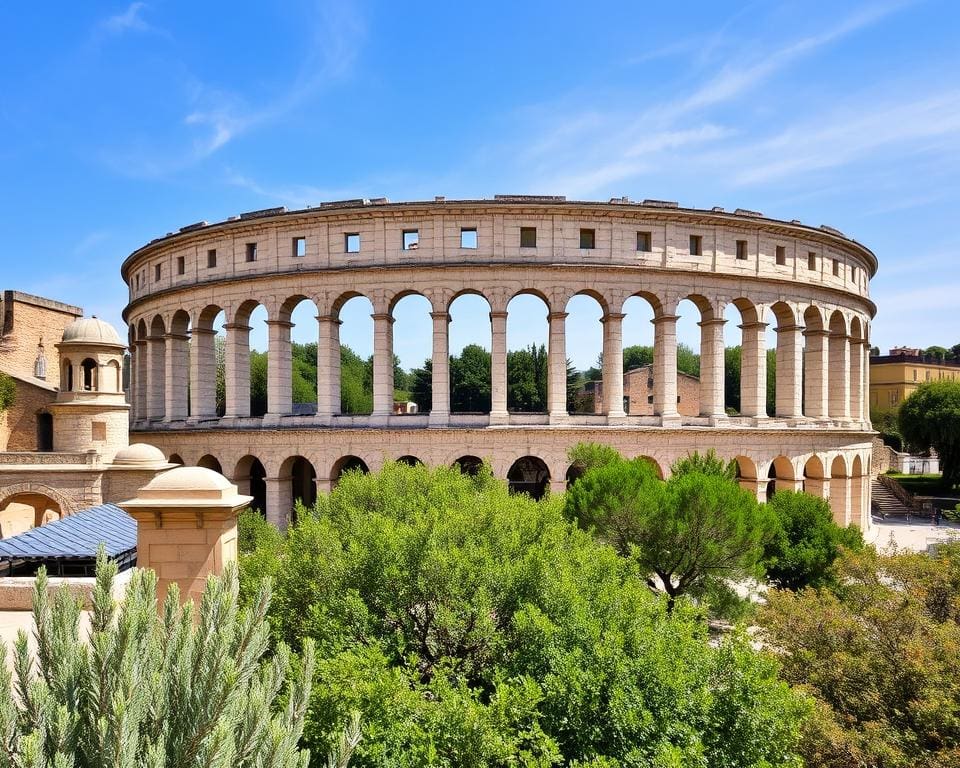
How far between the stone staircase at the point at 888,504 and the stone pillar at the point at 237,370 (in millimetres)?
53172

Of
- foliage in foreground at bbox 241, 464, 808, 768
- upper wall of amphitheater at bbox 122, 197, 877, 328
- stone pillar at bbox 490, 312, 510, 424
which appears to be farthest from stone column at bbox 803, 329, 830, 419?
foliage in foreground at bbox 241, 464, 808, 768

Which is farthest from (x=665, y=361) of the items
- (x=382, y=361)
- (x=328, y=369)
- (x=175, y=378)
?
(x=175, y=378)

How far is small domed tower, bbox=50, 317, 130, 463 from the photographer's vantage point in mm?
31266

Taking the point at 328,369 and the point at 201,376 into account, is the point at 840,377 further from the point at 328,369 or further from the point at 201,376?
the point at 201,376

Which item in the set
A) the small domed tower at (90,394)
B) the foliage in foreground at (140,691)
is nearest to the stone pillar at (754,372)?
the foliage in foreground at (140,691)

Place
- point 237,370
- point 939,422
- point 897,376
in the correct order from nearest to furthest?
point 237,370 → point 939,422 → point 897,376

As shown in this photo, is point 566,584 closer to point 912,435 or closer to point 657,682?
point 657,682

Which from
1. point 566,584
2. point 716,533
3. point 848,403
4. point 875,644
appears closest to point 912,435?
point 848,403

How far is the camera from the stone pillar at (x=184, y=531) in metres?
8.15

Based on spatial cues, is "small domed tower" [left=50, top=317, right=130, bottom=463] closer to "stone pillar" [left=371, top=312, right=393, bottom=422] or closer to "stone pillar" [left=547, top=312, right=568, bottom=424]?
"stone pillar" [left=371, top=312, right=393, bottom=422]

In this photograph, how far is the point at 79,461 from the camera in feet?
99.0

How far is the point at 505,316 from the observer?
31.2m

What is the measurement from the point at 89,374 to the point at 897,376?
3710 inches

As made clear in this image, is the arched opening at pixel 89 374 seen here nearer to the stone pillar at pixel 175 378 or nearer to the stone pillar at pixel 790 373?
the stone pillar at pixel 175 378
